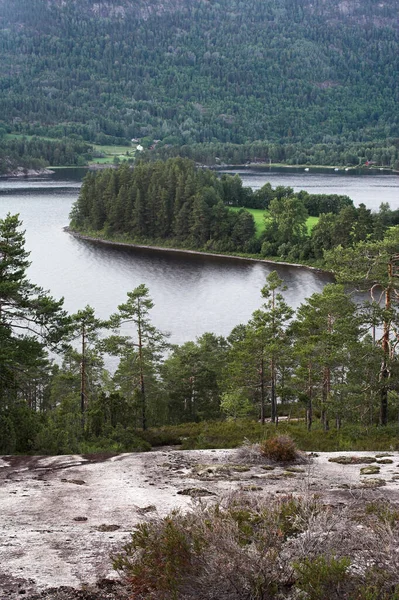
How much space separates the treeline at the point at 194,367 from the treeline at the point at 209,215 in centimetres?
5032

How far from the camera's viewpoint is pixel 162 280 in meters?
78.5

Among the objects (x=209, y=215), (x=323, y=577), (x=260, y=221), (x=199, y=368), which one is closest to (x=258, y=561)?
(x=323, y=577)

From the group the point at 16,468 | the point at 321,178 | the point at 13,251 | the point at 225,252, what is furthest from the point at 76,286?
the point at 321,178

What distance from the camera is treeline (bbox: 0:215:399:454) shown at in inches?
869

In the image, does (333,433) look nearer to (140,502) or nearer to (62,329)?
(62,329)

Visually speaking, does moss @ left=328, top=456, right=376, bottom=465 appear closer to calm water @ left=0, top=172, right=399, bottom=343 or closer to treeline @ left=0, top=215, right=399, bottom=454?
treeline @ left=0, top=215, right=399, bottom=454

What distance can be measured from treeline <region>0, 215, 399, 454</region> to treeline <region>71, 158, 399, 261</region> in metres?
50.3

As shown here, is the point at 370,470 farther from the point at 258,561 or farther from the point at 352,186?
the point at 352,186

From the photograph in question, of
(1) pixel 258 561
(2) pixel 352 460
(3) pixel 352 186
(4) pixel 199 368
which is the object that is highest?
(3) pixel 352 186

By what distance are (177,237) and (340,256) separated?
82730 millimetres

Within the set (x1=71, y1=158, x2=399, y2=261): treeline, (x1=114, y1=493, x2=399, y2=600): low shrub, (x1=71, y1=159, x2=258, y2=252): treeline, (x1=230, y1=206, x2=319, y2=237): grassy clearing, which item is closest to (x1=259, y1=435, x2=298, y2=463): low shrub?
(x1=114, y1=493, x2=399, y2=600): low shrub

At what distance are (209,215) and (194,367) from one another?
220 ft

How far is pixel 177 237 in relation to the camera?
10688 cm

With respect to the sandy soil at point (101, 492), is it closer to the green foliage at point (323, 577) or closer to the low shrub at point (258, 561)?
the low shrub at point (258, 561)
